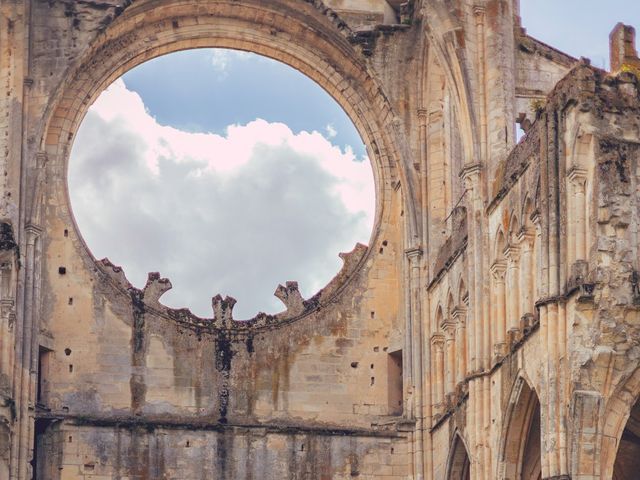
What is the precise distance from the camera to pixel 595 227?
25.8 metres

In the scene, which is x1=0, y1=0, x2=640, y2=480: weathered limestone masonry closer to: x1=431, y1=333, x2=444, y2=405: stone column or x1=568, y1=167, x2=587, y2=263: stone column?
x1=431, y1=333, x2=444, y2=405: stone column

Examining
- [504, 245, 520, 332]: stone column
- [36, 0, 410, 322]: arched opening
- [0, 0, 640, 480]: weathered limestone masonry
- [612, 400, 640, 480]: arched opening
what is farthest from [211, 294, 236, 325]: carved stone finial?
[612, 400, 640, 480]: arched opening

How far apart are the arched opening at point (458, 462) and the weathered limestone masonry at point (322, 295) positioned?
0.16 feet

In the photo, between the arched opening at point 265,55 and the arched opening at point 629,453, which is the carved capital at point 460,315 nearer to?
the arched opening at point 265,55

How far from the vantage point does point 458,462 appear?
3100 cm

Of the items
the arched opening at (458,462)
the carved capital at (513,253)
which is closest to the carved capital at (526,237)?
the carved capital at (513,253)

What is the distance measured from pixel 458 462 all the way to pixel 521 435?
9.24 ft

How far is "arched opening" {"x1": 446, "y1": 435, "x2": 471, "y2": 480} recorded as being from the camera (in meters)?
30.9

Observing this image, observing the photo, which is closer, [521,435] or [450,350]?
[521,435]

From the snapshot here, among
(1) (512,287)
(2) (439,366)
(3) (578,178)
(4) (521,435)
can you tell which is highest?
(3) (578,178)

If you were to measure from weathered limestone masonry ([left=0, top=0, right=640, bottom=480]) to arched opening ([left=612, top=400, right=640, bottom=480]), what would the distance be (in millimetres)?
38

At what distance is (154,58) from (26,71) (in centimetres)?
262

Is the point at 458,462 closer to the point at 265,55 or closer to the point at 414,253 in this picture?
the point at 414,253

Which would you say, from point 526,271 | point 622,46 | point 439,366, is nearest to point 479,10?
point 622,46
